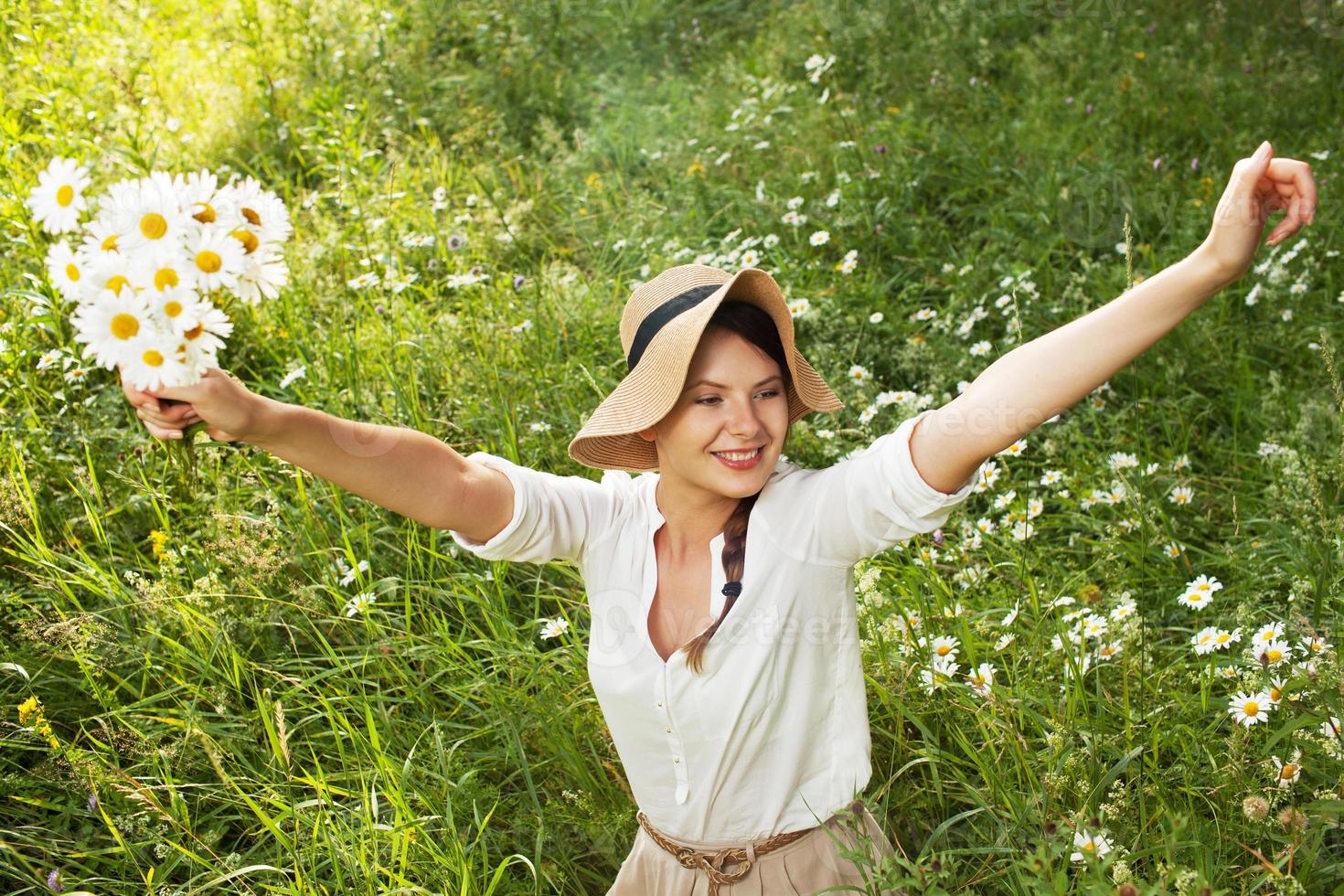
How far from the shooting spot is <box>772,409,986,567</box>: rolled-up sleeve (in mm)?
1452

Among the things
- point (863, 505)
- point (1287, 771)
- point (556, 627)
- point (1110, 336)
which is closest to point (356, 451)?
point (863, 505)

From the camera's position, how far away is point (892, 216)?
389 cm

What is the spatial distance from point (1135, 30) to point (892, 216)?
6.25 ft

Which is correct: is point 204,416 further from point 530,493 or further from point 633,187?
A: point 633,187

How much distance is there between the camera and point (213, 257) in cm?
119

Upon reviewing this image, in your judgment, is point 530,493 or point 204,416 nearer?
point 204,416

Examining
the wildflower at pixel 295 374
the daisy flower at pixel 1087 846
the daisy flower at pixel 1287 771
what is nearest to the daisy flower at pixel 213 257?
the daisy flower at pixel 1087 846

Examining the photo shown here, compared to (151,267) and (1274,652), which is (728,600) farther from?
(1274,652)

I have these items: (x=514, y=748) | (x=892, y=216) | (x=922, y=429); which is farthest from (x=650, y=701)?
(x=892, y=216)

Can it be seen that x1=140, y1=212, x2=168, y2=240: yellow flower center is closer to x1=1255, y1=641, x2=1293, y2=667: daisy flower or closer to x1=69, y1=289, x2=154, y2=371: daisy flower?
x1=69, y1=289, x2=154, y2=371: daisy flower

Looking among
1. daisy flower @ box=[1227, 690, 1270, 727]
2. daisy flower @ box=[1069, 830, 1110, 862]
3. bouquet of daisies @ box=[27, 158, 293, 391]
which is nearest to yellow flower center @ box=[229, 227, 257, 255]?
bouquet of daisies @ box=[27, 158, 293, 391]

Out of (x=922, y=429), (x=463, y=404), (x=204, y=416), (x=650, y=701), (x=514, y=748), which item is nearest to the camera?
(x=204, y=416)

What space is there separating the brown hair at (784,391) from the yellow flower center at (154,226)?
2.27 feet

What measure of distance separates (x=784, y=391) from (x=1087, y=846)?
752 millimetres
